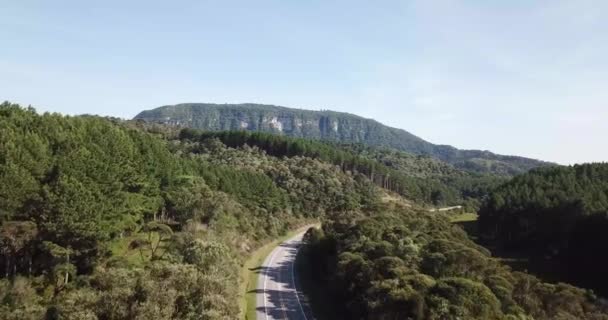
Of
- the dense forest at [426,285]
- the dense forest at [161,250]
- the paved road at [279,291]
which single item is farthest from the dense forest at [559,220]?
the paved road at [279,291]

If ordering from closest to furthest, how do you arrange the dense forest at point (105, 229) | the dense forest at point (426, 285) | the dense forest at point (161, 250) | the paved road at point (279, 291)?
1. the dense forest at point (105, 229)
2. the dense forest at point (161, 250)
3. the dense forest at point (426, 285)
4. the paved road at point (279, 291)

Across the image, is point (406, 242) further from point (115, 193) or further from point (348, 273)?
point (115, 193)

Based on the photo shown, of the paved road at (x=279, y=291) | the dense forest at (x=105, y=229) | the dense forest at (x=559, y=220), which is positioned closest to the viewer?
the dense forest at (x=105, y=229)

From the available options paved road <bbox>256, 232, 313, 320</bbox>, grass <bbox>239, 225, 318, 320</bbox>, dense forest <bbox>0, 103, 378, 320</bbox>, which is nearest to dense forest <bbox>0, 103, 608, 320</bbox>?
dense forest <bbox>0, 103, 378, 320</bbox>

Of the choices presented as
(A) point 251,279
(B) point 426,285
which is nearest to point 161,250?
(A) point 251,279

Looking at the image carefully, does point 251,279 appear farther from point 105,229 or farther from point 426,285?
point 426,285

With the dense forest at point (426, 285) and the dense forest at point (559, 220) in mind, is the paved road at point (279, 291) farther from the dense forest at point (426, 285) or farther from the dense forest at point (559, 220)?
the dense forest at point (559, 220)
